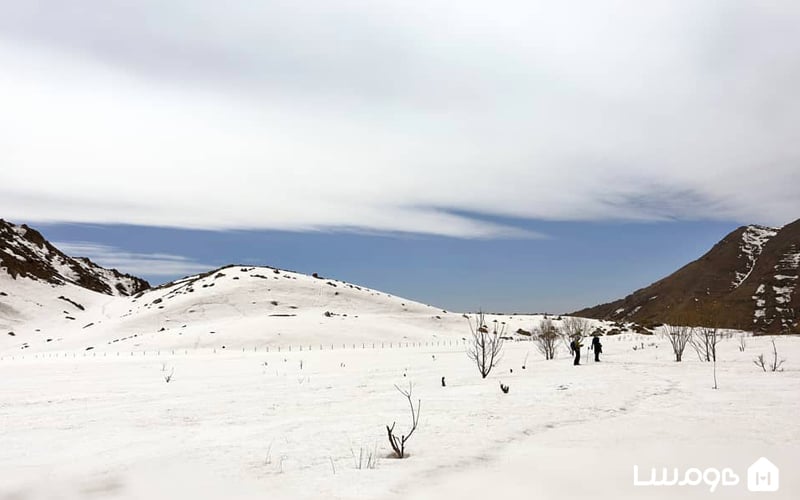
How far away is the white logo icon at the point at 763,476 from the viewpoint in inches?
231

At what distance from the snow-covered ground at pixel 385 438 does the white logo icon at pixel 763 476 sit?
0.30ft

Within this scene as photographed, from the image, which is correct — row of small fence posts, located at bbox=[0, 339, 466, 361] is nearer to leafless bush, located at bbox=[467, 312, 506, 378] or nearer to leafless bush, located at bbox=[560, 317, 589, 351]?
leafless bush, located at bbox=[560, 317, 589, 351]

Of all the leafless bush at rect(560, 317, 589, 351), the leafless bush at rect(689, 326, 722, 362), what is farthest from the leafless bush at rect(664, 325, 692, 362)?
the leafless bush at rect(560, 317, 589, 351)

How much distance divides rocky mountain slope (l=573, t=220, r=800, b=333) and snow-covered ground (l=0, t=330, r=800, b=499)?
96262 mm

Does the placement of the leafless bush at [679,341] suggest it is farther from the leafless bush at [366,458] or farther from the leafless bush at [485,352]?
the leafless bush at [366,458]

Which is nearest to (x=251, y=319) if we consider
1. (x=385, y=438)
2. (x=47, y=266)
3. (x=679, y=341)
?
(x=679, y=341)

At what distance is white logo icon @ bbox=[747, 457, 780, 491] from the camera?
231 inches

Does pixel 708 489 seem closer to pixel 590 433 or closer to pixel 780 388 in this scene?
pixel 590 433

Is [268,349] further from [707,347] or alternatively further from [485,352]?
[707,347]

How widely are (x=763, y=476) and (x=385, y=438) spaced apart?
534 cm

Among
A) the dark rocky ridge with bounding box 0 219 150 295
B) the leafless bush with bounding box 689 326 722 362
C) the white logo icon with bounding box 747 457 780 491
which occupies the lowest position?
the white logo icon with bounding box 747 457 780 491

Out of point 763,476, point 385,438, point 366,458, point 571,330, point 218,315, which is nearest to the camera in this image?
point 763,476

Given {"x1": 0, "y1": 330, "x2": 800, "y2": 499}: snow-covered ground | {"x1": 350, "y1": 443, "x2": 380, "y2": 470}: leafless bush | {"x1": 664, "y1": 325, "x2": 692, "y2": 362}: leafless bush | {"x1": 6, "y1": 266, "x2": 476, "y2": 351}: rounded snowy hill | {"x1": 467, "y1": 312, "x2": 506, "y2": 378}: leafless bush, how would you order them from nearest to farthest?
{"x1": 0, "y1": 330, "x2": 800, "y2": 499}: snow-covered ground, {"x1": 350, "y1": 443, "x2": 380, "y2": 470}: leafless bush, {"x1": 467, "y1": 312, "x2": 506, "y2": 378}: leafless bush, {"x1": 664, "y1": 325, "x2": 692, "y2": 362}: leafless bush, {"x1": 6, "y1": 266, "x2": 476, "y2": 351}: rounded snowy hill

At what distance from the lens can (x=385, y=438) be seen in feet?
29.7
